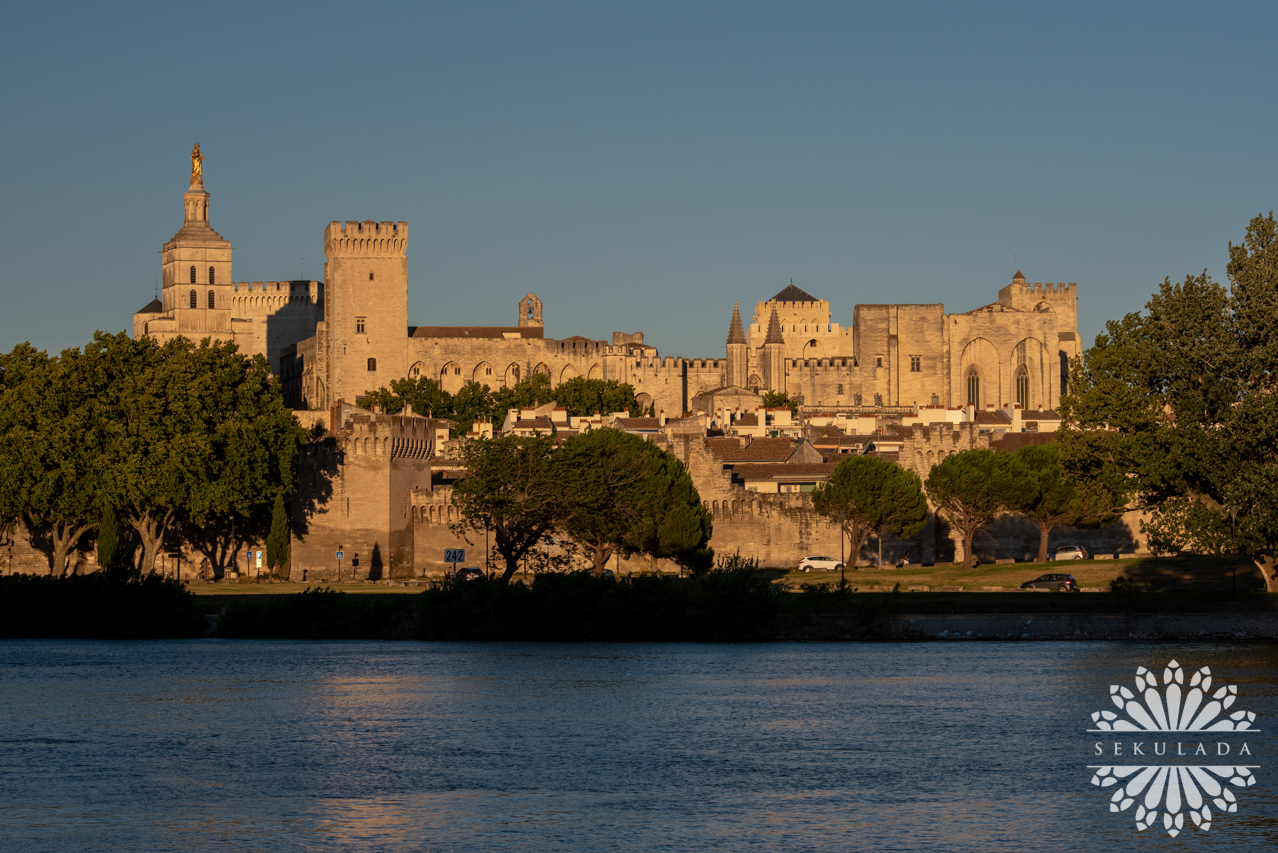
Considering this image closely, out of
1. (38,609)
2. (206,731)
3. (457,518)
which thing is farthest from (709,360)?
(206,731)

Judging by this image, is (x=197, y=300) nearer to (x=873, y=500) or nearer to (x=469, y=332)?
(x=469, y=332)

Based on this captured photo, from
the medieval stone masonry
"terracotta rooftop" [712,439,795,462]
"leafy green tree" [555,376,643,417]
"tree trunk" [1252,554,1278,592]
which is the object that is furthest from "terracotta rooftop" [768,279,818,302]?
"tree trunk" [1252,554,1278,592]

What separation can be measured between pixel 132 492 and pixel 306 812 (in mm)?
42258

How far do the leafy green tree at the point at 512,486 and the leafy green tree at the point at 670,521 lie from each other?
170 inches

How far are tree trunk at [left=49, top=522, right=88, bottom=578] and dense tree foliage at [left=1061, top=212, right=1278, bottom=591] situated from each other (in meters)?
39.0

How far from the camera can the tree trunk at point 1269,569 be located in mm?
47281

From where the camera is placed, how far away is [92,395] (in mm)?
68312

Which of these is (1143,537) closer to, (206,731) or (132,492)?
(132,492)

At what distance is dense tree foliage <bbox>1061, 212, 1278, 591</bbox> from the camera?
44688 millimetres

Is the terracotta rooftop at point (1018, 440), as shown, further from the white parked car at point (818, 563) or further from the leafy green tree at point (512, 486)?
the leafy green tree at point (512, 486)

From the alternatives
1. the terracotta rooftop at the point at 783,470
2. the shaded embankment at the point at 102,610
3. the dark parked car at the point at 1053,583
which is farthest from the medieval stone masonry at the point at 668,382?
the shaded embankment at the point at 102,610

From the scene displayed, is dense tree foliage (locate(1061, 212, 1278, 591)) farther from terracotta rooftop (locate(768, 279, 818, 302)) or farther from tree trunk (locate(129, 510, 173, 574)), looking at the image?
terracotta rooftop (locate(768, 279, 818, 302))

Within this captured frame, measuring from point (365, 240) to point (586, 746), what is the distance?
10516cm
